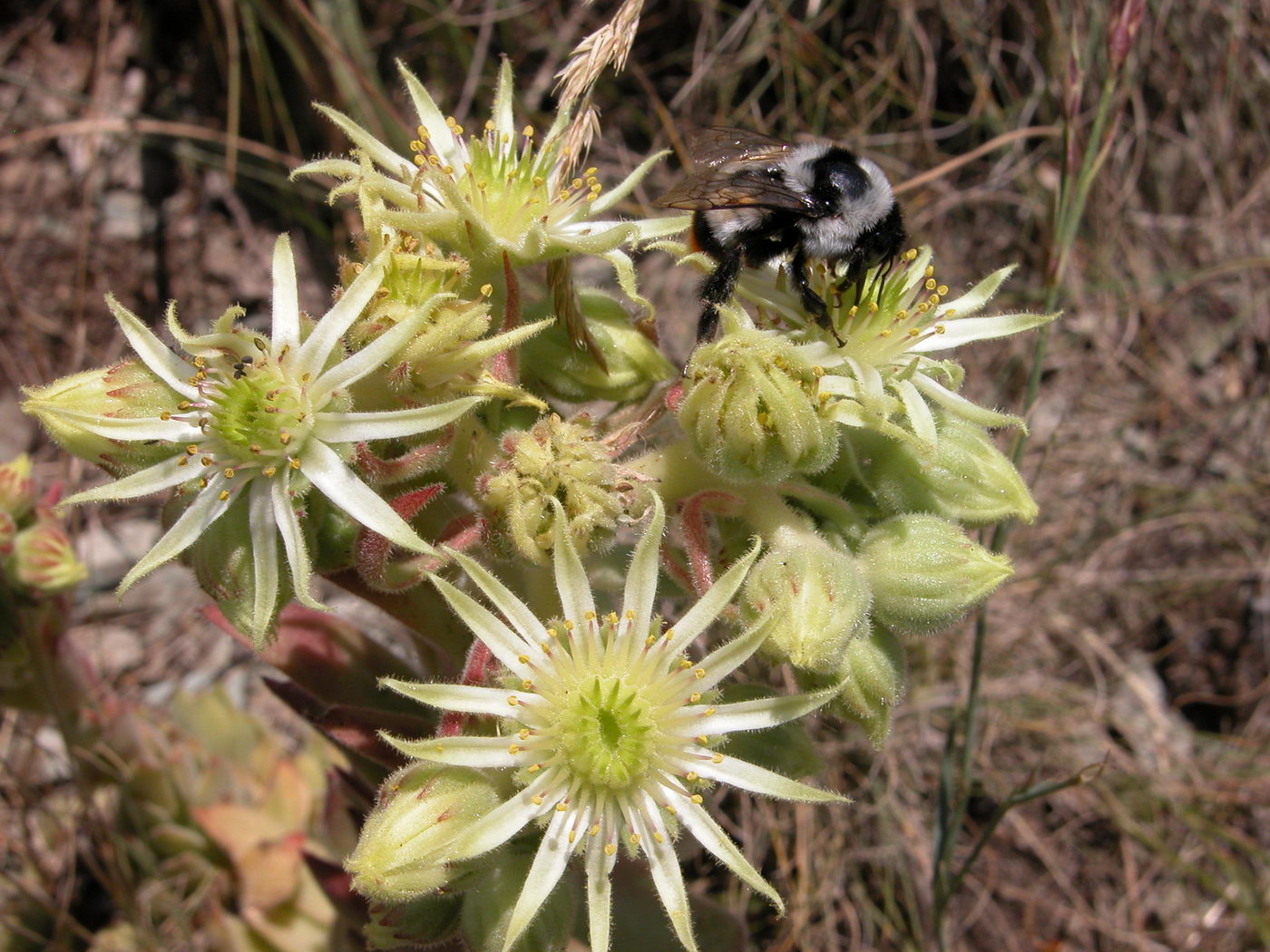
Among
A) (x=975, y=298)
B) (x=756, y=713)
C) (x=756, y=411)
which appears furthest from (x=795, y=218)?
(x=756, y=713)

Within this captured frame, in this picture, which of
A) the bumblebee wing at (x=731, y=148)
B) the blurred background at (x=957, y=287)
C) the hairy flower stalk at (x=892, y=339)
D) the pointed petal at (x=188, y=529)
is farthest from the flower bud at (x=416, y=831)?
the blurred background at (x=957, y=287)

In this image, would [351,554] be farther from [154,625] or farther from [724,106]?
[724,106]

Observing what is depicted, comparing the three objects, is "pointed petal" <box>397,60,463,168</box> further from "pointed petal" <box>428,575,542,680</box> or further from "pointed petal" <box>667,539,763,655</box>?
"pointed petal" <box>667,539,763,655</box>

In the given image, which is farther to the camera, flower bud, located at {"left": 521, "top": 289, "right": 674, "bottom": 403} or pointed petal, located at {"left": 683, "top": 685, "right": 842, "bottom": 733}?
flower bud, located at {"left": 521, "top": 289, "right": 674, "bottom": 403}

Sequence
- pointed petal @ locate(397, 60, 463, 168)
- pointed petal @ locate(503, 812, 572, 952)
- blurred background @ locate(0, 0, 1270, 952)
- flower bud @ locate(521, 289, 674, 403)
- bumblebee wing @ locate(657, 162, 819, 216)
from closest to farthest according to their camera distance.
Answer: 1. pointed petal @ locate(503, 812, 572, 952)
2. bumblebee wing @ locate(657, 162, 819, 216)
3. flower bud @ locate(521, 289, 674, 403)
4. pointed petal @ locate(397, 60, 463, 168)
5. blurred background @ locate(0, 0, 1270, 952)

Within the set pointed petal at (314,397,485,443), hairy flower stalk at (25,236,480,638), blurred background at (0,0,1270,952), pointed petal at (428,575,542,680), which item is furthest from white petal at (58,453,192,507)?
blurred background at (0,0,1270,952)
